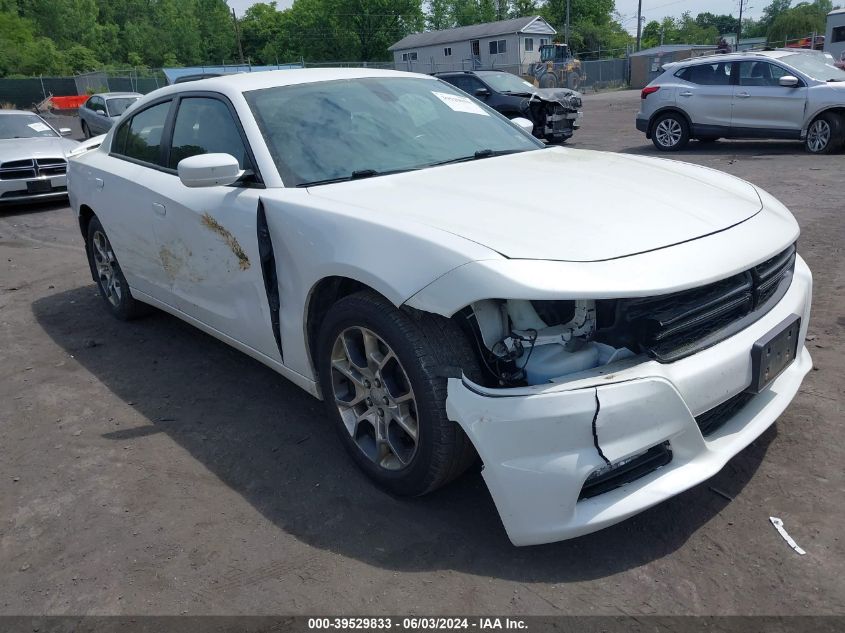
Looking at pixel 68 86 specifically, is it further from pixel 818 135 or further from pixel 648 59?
pixel 818 135

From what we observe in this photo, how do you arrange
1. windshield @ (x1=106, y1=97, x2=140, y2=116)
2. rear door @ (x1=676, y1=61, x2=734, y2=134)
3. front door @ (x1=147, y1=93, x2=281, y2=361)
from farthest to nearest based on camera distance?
windshield @ (x1=106, y1=97, x2=140, y2=116), rear door @ (x1=676, y1=61, x2=734, y2=134), front door @ (x1=147, y1=93, x2=281, y2=361)

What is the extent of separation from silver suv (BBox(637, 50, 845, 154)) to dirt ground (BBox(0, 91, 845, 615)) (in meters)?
8.35

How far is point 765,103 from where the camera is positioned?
451 inches

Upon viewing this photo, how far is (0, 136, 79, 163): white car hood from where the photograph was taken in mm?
10305

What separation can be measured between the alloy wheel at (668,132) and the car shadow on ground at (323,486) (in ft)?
34.4

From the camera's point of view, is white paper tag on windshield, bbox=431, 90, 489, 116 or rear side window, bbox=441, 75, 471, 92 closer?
white paper tag on windshield, bbox=431, 90, 489, 116

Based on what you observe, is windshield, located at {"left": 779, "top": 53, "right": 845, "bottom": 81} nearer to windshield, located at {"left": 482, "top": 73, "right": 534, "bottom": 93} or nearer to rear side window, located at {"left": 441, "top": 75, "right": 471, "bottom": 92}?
windshield, located at {"left": 482, "top": 73, "right": 534, "bottom": 93}

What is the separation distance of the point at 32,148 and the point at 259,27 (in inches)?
3299

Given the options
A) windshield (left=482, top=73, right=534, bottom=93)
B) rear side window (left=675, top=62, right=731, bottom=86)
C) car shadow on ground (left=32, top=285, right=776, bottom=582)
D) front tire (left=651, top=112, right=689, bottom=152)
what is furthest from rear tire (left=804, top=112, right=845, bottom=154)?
car shadow on ground (left=32, top=285, right=776, bottom=582)

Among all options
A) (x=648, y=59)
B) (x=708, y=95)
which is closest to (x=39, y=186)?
(x=708, y=95)

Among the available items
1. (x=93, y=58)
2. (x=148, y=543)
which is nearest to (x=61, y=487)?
(x=148, y=543)

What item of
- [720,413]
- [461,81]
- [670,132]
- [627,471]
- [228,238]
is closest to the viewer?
[627,471]

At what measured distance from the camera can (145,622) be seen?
2305 millimetres

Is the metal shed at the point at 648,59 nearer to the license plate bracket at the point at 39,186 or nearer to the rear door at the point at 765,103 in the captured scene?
the rear door at the point at 765,103
